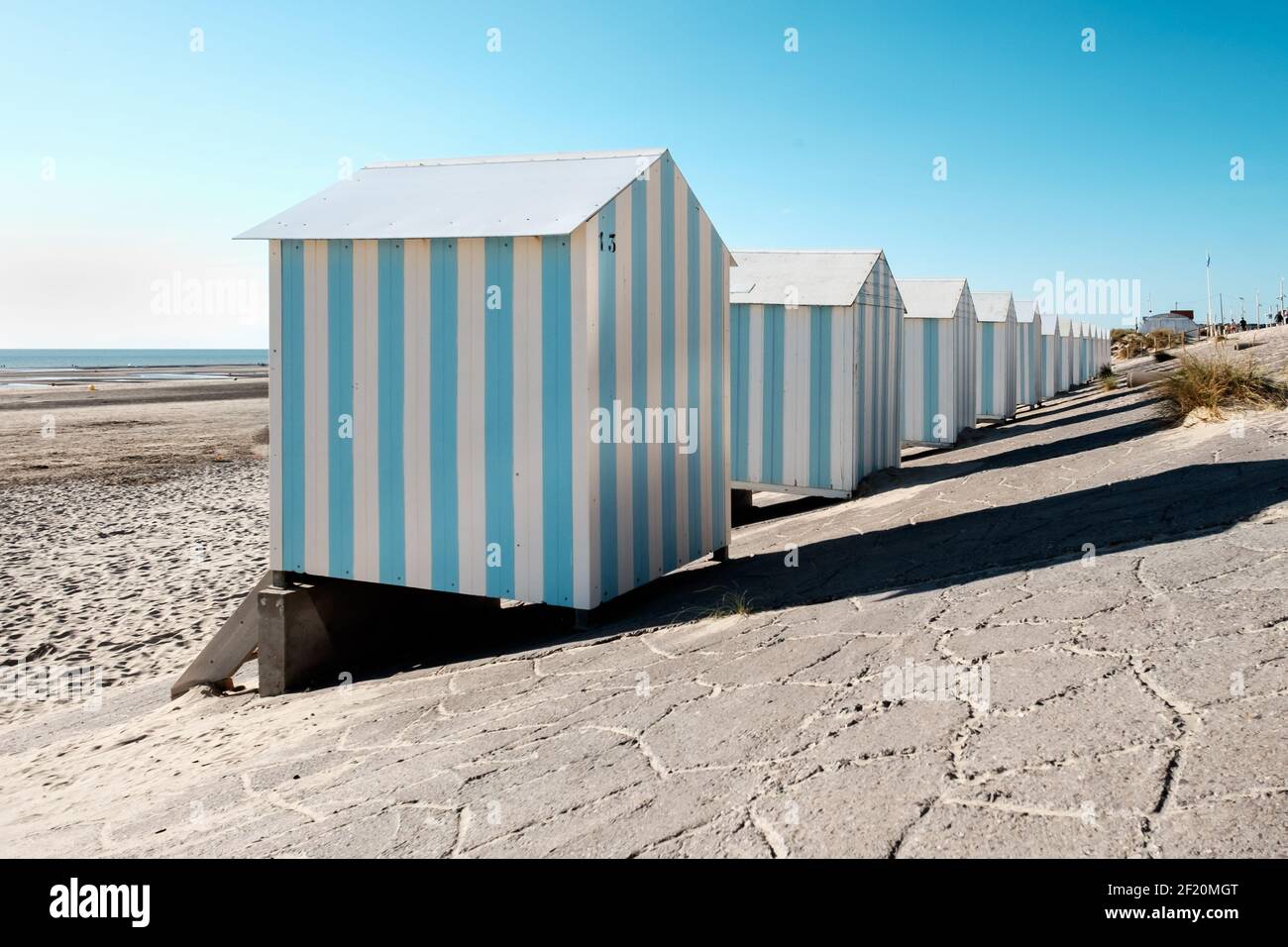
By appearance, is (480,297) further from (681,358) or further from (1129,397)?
(1129,397)

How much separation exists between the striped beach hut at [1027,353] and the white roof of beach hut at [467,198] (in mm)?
20413

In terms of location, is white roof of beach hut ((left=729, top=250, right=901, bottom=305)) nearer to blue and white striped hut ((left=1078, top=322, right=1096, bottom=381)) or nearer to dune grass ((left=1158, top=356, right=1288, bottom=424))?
dune grass ((left=1158, top=356, right=1288, bottom=424))

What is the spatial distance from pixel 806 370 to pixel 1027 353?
16.4 m

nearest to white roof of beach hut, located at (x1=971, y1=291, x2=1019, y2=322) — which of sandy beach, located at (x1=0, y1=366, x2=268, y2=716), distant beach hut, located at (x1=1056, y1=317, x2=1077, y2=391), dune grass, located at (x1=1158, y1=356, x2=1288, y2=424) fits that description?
dune grass, located at (x1=1158, y1=356, x2=1288, y2=424)

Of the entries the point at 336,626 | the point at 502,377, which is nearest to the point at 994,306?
the point at 502,377

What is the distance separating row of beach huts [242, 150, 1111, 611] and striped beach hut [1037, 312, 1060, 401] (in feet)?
73.9

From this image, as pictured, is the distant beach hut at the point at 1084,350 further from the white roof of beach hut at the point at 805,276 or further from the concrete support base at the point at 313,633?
the concrete support base at the point at 313,633

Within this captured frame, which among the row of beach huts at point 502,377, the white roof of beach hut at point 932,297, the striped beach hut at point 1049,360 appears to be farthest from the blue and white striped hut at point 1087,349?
the row of beach huts at point 502,377

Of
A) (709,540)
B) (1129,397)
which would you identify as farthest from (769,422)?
(1129,397)

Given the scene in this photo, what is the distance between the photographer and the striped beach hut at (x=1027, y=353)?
2506 centimetres

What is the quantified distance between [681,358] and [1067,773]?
174 inches

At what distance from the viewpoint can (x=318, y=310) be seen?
21.2 feet

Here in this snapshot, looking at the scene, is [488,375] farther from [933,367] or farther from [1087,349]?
[1087,349]

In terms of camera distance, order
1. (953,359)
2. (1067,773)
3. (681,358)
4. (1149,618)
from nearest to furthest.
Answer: (1067,773)
(1149,618)
(681,358)
(953,359)
